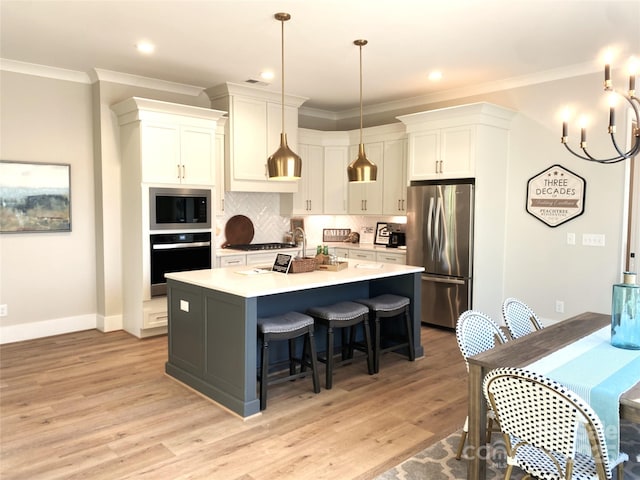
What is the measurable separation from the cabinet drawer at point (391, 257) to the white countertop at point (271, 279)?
1.62 meters

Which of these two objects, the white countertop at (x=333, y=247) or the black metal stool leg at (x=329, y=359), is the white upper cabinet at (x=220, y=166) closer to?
the white countertop at (x=333, y=247)

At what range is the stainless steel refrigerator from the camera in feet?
17.5

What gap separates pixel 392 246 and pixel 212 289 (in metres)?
3.59

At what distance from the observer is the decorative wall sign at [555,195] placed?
503 centimetres

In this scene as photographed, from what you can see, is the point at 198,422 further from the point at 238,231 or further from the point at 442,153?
the point at 442,153

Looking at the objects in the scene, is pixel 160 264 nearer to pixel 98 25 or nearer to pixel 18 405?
pixel 18 405

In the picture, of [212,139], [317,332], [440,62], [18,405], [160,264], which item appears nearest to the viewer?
[18,405]

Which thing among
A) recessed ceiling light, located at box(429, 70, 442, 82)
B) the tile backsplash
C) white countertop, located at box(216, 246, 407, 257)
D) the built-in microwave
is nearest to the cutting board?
the tile backsplash

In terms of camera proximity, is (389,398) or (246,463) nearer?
(246,463)

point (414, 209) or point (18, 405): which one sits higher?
point (414, 209)

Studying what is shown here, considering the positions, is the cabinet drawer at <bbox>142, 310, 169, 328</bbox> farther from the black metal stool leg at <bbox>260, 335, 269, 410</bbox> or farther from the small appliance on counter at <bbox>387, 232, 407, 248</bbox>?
the small appliance on counter at <bbox>387, 232, 407, 248</bbox>

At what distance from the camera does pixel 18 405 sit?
3.46m

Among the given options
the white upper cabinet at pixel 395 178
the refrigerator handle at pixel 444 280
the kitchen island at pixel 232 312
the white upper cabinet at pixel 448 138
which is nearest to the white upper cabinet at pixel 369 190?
the white upper cabinet at pixel 395 178

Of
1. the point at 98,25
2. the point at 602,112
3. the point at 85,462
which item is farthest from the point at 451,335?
the point at 98,25
